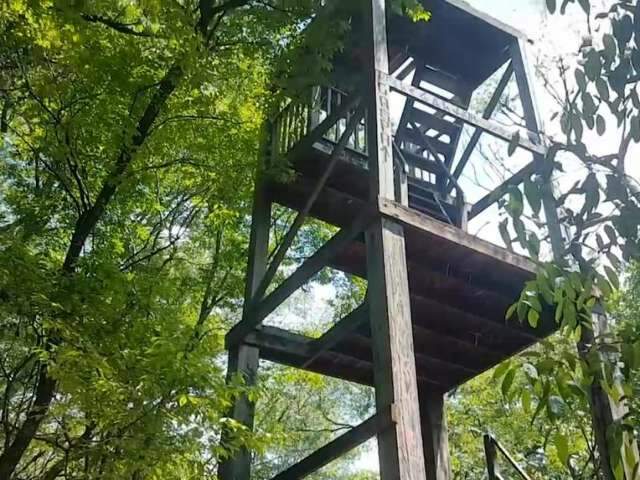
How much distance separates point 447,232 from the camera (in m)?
3.97

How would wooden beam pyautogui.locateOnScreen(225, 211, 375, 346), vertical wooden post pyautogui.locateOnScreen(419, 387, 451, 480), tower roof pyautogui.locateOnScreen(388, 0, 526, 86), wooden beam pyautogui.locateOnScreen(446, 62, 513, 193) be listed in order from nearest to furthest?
1. wooden beam pyautogui.locateOnScreen(225, 211, 375, 346)
2. vertical wooden post pyautogui.locateOnScreen(419, 387, 451, 480)
3. tower roof pyautogui.locateOnScreen(388, 0, 526, 86)
4. wooden beam pyautogui.locateOnScreen(446, 62, 513, 193)

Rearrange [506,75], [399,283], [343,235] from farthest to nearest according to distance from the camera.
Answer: [506,75]
[343,235]
[399,283]

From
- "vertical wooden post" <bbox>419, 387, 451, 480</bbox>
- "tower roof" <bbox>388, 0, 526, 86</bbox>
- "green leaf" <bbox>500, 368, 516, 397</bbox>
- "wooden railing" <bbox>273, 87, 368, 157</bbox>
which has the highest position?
"tower roof" <bbox>388, 0, 526, 86</bbox>

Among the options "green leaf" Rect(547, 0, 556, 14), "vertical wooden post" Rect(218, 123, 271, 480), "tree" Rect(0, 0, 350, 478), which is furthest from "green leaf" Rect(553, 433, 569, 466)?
"vertical wooden post" Rect(218, 123, 271, 480)

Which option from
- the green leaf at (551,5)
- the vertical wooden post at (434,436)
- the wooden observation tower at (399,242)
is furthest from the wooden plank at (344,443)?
the green leaf at (551,5)

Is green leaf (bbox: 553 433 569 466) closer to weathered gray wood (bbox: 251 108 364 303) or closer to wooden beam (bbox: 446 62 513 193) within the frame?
weathered gray wood (bbox: 251 108 364 303)

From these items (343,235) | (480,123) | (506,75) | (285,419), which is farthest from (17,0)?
(285,419)

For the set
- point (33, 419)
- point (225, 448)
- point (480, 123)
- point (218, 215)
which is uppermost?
point (218, 215)

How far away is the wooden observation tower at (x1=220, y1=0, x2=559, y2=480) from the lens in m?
3.45

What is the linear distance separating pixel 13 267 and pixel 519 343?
13.5 ft

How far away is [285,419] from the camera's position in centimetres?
1284

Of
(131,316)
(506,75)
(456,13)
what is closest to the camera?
(131,316)

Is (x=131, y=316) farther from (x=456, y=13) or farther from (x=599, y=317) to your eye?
(x=456, y=13)

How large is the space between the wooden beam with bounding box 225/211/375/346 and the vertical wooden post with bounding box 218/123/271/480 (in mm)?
109
